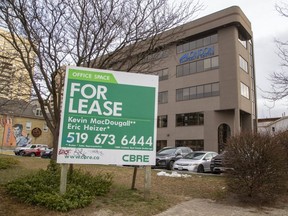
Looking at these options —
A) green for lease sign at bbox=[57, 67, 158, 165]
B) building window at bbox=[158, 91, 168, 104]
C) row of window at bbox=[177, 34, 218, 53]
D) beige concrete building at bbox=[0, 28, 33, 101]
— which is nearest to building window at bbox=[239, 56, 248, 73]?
row of window at bbox=[177, 34, 218, 53]

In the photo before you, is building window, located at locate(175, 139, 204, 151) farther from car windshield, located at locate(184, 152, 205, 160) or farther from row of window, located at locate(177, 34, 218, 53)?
car windshield, located at locate(184, 152, 205, 160)

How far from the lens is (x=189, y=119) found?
45.3 meters

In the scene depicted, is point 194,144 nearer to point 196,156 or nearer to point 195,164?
point 196,156

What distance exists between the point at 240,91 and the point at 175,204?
3505 centimetres

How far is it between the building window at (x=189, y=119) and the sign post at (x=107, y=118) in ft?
117

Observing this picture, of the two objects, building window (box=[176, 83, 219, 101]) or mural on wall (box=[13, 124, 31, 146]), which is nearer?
building window (box=[176, 83, 219, 101])

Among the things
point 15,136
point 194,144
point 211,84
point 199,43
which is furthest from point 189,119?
point 15,136

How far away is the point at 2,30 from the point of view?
11.0 meters

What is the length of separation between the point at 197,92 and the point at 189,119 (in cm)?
406

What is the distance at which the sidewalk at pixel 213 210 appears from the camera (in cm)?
725

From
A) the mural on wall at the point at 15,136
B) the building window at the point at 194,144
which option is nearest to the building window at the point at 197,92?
the building window at the point at 194,144

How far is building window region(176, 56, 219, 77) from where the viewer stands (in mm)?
43062

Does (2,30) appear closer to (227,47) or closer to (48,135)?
(227,47)

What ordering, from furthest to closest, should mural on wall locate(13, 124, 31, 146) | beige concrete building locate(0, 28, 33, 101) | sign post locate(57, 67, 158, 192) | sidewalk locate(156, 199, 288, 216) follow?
mural on wall locate(13, 124, 31, 146)
beige concrete building locate(0, 28, 33, 101)
sign post locate(57, 67, 158, 192)
sidewalk locate(156, 199, 288, 216)
